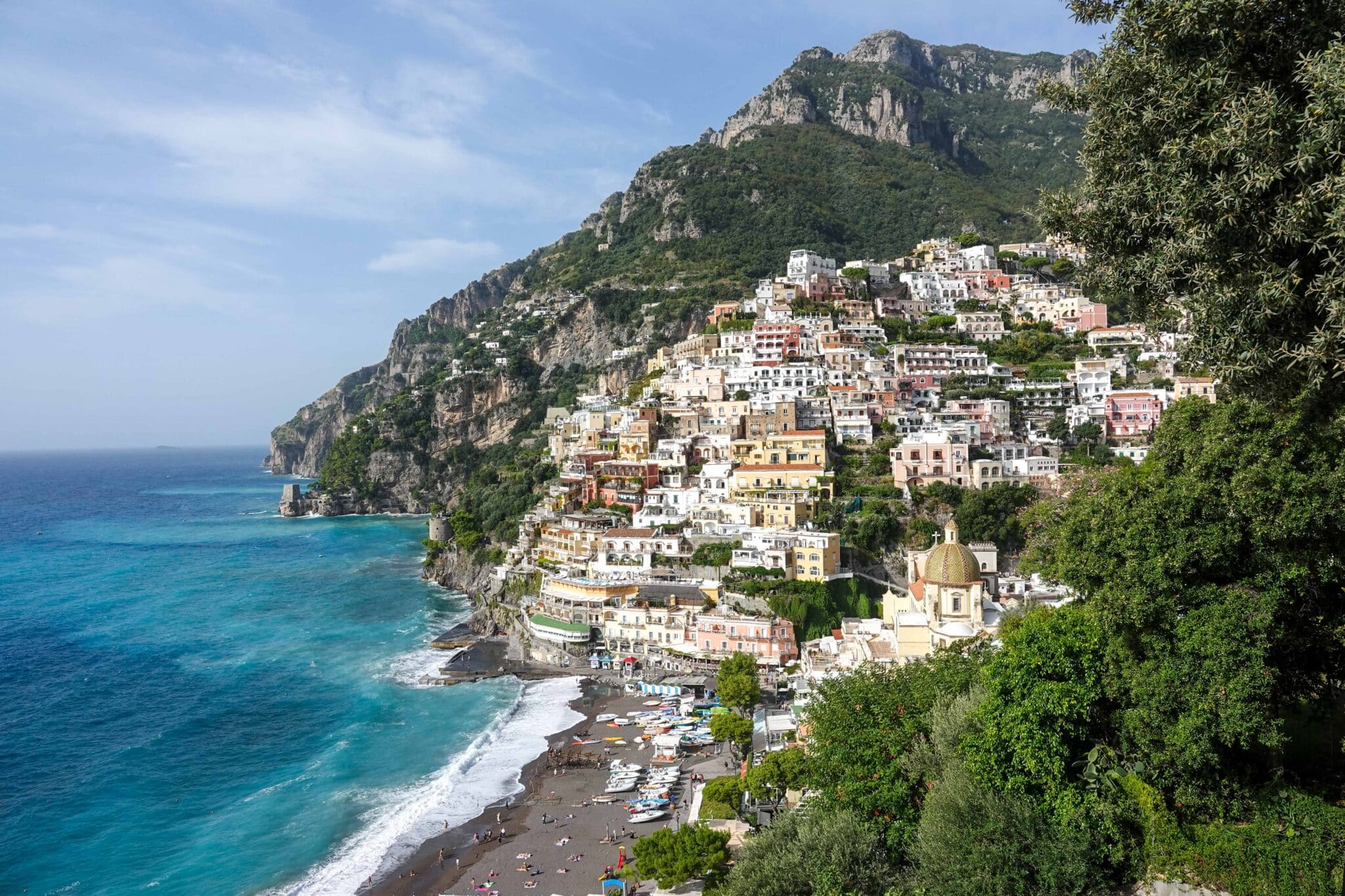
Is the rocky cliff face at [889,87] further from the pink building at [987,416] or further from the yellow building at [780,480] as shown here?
the yellow building at [780,480]

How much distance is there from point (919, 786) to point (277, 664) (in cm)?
3789

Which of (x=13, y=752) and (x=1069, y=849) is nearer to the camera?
(x=1069, y=849)

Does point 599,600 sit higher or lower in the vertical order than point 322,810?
higher

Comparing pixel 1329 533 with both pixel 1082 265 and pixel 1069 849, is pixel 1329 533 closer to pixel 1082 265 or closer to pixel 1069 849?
pixel 1082 265

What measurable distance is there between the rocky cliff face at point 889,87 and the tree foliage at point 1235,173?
427 feet

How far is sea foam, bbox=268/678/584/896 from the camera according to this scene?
76.8ft

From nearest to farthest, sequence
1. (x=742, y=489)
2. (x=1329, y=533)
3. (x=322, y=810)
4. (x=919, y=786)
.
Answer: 1. (x=1329, y=533)
2. (x=919, y=786)
3. (x=322, y=810)
4. (x=742, y=489)

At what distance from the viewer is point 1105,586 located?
12.1 metres

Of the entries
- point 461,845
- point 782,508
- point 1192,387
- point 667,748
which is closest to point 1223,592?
point 461,845

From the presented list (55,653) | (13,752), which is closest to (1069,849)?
(13,752)

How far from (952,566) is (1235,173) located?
2195 cm

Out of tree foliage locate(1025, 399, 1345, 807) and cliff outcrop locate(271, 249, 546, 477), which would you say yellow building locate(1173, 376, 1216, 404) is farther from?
cliff outcrop locate(271, 249, 546, 477)

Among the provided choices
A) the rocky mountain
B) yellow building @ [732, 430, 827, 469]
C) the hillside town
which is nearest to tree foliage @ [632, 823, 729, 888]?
the hillside town

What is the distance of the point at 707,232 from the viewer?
366ft
